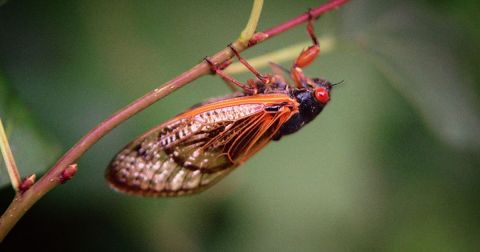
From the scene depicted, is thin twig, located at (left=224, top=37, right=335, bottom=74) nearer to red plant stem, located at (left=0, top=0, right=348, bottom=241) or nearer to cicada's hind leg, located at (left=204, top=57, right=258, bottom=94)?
cicada's hind leg, located at (left=204, top=57, right=258, bottom=94)

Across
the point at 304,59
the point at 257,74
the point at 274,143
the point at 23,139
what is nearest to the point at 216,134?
the point at 257,74

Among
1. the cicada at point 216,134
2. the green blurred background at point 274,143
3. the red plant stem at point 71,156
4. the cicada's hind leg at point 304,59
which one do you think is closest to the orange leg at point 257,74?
the cicada at point 216,134

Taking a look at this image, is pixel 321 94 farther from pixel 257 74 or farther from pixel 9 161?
pixel 9 161

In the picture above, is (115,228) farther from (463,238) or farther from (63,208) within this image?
(463,238)

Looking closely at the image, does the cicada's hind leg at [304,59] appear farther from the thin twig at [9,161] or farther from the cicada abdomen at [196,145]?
the thin twig at [9,161]

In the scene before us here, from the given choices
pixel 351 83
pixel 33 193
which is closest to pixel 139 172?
pixel 33 193

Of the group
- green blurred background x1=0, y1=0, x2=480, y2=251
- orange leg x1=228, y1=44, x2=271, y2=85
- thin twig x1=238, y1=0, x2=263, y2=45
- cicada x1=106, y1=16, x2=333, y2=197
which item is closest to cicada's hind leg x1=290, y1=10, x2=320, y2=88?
cicada x1=106, y1=16, x2=333, y2=197
